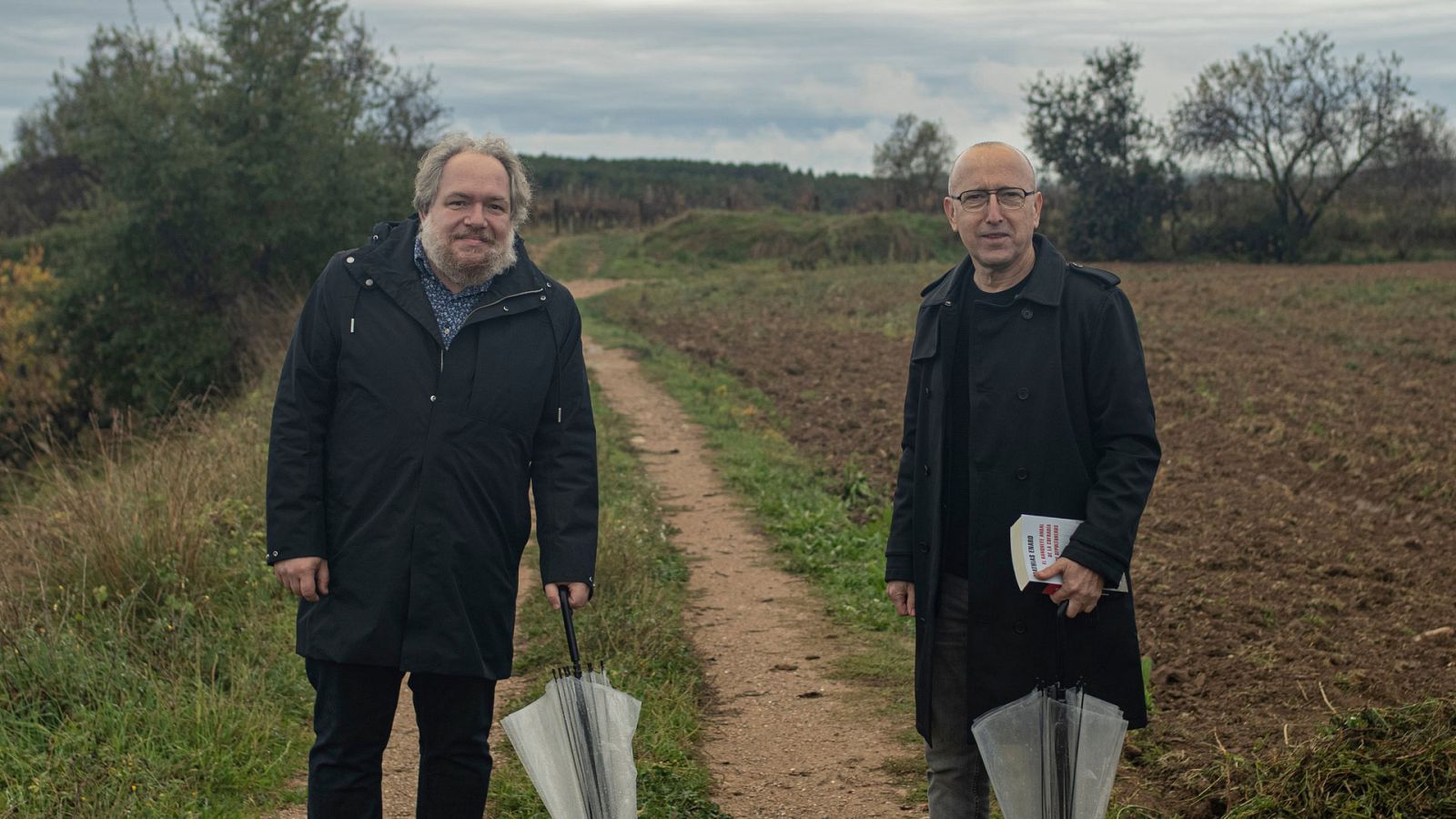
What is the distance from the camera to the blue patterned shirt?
361 centimetres

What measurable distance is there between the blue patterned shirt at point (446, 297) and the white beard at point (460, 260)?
0.03m

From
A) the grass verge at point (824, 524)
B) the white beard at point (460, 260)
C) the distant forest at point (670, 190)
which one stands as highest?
the distant forest at point (670, 190)

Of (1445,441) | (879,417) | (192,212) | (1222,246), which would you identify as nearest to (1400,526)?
(1445,441)

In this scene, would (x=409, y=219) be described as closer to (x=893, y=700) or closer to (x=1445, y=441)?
(x=893, y=700)

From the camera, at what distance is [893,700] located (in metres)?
5.95

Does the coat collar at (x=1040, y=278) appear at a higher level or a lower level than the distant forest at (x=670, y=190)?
lower

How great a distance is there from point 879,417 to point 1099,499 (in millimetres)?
10672

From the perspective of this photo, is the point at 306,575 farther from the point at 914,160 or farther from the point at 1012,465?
the point at 914,160

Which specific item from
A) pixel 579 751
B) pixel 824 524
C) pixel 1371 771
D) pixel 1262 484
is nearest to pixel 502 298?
pixel 579 751

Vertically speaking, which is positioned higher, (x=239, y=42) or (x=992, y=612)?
(x=239, y=42)

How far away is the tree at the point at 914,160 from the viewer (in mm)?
63688

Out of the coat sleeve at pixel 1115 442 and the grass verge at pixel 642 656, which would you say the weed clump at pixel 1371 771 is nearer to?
the coat sleeve at pixel 1115 442

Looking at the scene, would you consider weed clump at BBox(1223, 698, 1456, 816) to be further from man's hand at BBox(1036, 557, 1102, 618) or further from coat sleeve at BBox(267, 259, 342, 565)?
coat sleeve at BBox(267, 259, 342, 565)

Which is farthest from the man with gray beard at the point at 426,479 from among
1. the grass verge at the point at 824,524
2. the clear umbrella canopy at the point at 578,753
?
the grass verge at the point at 824,524
